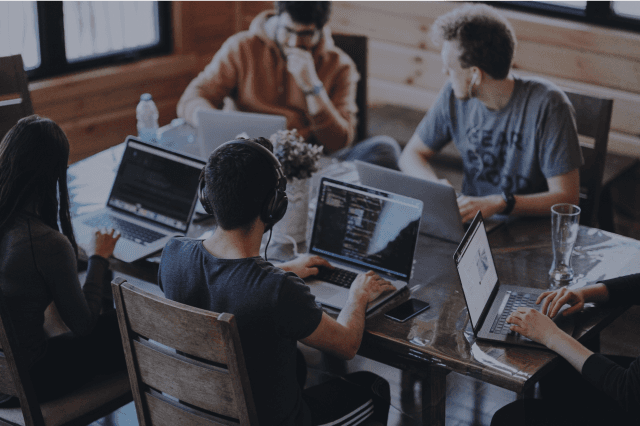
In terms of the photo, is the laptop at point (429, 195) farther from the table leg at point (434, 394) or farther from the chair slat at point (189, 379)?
the chair slat at point (189, 379)

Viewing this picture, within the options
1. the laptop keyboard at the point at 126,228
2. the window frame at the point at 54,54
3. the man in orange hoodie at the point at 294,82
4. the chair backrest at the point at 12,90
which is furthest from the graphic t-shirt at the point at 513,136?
the window frame at the point at 54,54

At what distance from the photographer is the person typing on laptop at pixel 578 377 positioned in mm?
1493

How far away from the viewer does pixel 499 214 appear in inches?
88.2

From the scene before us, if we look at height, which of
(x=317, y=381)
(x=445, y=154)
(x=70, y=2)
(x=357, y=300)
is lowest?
(x=317, y=381)

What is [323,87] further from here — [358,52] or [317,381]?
[317,381]

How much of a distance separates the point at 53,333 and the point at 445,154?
2.53 m

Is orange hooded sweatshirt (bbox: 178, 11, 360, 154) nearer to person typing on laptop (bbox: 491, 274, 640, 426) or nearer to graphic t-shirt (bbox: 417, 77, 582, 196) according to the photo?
graphic t-shirt (bbox: 417, 77, 582, 196)

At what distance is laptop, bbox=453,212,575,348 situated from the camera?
62.4 inches

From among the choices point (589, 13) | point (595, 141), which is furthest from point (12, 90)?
point (589, 13)

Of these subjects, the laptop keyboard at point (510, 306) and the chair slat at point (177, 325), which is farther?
the laptop keyboard at point (510, 306)

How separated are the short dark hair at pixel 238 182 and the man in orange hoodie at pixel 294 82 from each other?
1.63 m

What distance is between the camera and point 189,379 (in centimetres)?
140

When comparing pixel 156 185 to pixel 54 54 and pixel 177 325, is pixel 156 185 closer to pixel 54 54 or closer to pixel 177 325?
pixel 177 325

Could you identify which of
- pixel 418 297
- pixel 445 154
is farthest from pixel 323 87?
pixel 418 297
